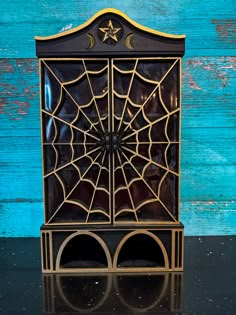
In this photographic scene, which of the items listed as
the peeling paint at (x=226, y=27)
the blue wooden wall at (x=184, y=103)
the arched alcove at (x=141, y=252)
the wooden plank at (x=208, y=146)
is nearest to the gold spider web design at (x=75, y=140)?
the arched alcove at (x=141, y=252)

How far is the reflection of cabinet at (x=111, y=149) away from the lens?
960mm

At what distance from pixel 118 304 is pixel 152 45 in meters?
0.74

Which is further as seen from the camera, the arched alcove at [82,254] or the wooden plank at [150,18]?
the wooden plank at [150,18]

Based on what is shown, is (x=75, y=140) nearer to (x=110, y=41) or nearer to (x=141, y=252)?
(x=110, y=41)

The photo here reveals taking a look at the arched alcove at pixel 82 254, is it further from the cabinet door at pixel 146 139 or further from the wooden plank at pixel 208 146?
the wooden plank at pixel 208 146

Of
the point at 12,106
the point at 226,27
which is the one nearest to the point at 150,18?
the point at 226,27

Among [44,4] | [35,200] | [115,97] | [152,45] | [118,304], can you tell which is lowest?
[118,304]

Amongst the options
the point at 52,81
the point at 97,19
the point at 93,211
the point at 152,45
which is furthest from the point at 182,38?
the point at 93,211

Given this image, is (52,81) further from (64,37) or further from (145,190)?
(145,190)

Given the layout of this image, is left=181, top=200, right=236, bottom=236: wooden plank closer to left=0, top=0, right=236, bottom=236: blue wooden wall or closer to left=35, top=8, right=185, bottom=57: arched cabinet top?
left=0, top=0, right=236, bottom=236: blue wooden wall

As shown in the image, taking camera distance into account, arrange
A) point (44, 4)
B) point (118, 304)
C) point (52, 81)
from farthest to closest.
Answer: point (44, 4) → point (52, 81) → point (118, 304)

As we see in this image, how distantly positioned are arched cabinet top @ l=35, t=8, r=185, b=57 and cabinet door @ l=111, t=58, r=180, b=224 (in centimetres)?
3

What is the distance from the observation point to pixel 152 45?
3.06 ft

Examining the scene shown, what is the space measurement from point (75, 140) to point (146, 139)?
0.23 m
